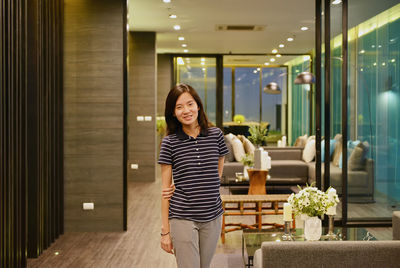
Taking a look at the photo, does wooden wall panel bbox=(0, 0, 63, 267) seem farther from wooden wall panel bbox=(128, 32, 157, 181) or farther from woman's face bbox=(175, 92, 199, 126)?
wooden wall panel bbox=(128, 32, 157, 181)

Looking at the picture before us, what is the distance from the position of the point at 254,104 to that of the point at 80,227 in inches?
452

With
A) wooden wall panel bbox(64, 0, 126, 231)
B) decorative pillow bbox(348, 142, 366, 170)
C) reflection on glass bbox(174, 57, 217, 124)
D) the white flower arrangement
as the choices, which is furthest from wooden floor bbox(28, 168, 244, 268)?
reflection on glass bbox(174, 57, 217, 124)

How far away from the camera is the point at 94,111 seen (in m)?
5.51

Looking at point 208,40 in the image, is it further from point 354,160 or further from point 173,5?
point 354,160

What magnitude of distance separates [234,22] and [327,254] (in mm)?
6964

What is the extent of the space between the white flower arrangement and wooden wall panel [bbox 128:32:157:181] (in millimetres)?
6857

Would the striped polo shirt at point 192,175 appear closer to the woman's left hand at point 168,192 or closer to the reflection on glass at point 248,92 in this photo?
the woman's left hand at point 168,192

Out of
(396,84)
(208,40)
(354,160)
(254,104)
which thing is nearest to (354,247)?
(354,160)

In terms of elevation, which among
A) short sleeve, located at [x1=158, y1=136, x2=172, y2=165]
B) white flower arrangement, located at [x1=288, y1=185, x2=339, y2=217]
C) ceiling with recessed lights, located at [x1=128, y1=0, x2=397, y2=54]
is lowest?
white flower arrangement, located at [x1=288, y1=185, x2=339, y2=217]

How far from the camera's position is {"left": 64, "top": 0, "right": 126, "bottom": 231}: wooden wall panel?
18.0ft

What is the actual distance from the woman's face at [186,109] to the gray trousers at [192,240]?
447 millimetres

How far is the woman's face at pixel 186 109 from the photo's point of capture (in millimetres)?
2141

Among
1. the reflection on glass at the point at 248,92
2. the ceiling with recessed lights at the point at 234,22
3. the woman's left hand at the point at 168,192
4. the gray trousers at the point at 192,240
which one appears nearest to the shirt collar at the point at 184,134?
the woman's left hand at the point at 168,192

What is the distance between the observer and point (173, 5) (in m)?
7.34
